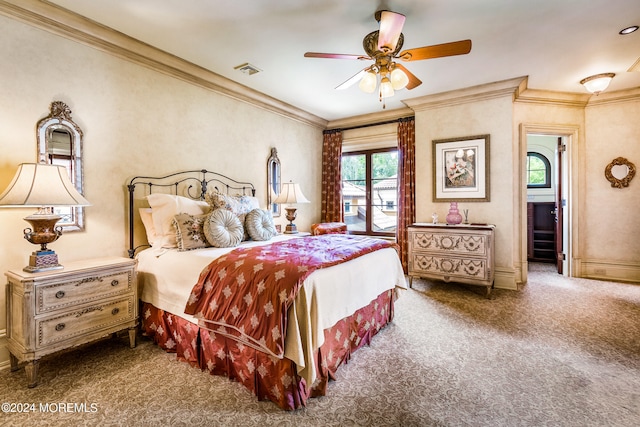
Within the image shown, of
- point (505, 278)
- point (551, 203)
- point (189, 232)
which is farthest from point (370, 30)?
point (551, 203)

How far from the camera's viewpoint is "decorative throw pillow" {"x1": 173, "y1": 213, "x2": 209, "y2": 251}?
2.70 m

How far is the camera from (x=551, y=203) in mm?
5973

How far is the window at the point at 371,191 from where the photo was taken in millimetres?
5533

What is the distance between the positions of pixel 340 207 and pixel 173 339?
146 inches

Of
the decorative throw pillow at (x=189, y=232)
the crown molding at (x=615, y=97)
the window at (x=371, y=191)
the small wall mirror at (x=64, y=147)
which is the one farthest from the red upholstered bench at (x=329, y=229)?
the crown molding at (x=615, y=97)

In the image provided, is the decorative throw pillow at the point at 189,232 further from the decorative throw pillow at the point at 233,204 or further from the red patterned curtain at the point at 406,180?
the red patterned curtain at the point at 406,180

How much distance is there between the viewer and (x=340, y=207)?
5.66m

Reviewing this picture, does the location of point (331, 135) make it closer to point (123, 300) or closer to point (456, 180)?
point (456, 180)

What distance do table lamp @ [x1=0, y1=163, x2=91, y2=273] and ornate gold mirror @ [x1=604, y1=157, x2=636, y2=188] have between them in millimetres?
6415

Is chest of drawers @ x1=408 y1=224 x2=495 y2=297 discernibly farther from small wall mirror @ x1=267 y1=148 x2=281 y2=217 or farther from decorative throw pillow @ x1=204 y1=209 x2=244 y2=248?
decorative throw pillow @ x1=204 y1=209 x2=244 y2=248

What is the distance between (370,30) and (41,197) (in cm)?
285

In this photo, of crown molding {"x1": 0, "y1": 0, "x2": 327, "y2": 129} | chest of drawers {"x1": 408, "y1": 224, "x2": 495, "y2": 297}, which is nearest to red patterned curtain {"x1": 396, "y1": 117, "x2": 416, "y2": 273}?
chest of drawers {"x1": 408, "y1": 224, "x2": 495, "y2": 297}

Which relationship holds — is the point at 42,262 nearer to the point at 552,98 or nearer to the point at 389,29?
the point at 389,29

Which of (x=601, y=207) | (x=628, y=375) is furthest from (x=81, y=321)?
(x=601, y=207)
